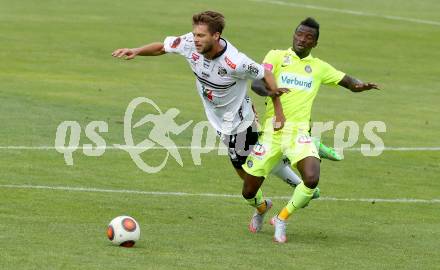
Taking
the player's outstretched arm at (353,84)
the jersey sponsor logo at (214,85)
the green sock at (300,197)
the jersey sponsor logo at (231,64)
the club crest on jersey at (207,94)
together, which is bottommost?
the green sock at (300,197)

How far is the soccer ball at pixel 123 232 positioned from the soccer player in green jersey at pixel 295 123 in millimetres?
1924

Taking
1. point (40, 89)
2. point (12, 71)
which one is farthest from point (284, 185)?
point (12, 71)

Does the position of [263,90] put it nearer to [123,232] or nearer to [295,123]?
[295,123]

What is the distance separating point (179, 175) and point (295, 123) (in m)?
4.27

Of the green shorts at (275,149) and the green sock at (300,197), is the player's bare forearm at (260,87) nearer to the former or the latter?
the green shorts at (275,149)

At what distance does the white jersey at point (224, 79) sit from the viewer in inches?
543

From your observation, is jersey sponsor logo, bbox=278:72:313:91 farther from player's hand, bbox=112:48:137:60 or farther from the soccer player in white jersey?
player's hand, bbox=112:48:137:60

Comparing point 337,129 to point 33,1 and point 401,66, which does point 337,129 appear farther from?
point 33,1

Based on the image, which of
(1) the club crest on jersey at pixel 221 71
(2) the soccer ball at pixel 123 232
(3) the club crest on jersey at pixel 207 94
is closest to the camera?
(2) the soccer ball at pixel 123 232

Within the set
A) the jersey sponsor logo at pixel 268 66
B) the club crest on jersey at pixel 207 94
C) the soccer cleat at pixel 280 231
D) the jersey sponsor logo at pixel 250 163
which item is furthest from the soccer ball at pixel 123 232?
the jersey sponsor logo at pixel 268 66

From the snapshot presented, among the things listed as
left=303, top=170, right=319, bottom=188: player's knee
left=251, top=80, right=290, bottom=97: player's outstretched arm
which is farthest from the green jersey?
left=303, top=170, right=319, bottom=188: player's knee

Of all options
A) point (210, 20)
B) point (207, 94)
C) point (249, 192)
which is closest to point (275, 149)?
point (249, 192)

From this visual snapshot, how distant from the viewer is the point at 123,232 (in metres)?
12.3

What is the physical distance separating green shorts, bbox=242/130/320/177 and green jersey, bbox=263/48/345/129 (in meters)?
0.22
